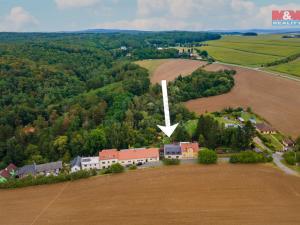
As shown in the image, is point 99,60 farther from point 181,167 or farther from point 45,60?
point 181,167

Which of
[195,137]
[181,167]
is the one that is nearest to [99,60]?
[195,137]

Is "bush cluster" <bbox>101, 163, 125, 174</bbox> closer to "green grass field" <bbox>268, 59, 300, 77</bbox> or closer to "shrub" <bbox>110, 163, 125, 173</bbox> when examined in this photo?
"shrub" <bbox>110, 163, 125, 173</bbox>

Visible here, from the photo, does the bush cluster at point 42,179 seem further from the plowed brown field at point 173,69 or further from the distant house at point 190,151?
the plowed brown field at point 173,69

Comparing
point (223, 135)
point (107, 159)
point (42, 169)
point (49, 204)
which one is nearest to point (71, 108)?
point (42, 169)

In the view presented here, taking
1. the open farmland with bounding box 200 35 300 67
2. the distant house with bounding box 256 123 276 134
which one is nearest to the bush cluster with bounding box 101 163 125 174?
the distant house with bounding box 256 123 276 134

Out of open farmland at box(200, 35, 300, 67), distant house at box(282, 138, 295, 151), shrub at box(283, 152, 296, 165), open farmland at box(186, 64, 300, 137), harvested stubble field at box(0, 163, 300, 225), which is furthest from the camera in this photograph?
open farmland at box(200, 35, 300, 67)

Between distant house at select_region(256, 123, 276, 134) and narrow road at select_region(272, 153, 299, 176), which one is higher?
distant house at select_region(256, 123, 276, 134)
